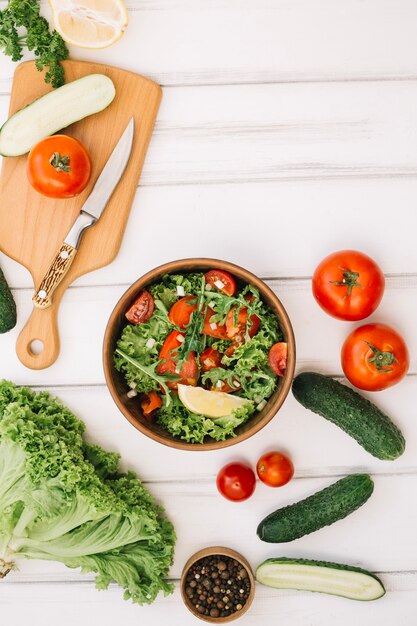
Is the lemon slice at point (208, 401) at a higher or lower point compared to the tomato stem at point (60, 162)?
lower

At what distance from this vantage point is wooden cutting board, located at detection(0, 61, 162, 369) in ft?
6.31

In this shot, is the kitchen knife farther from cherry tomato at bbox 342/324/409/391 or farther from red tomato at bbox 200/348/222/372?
cherry tomato at bbox 342/324/409/391

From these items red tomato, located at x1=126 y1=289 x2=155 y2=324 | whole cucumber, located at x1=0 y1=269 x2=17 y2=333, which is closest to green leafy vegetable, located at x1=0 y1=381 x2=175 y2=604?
whole cucumber, located at x1=0 y1=269 x2=17 y2=333

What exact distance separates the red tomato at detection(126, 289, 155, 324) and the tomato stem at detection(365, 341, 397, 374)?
0.67 m

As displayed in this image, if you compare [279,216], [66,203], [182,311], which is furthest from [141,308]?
[279,216]

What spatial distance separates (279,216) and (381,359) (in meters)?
0.56

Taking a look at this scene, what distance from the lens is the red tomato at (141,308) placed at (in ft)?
5.98

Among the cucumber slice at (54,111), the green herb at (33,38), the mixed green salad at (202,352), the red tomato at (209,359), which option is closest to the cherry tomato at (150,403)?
the mixed green salad at (202,352)

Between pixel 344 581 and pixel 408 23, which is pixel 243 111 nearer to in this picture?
pixel 408 23

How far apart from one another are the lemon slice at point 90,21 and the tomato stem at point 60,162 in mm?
372

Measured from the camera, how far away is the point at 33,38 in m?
1.84

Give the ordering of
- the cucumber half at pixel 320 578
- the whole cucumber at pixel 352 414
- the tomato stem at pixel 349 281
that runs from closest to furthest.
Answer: the tomato stem at pixel 349 281, the whole cucumber at pixel 352 414, the cucumber half at pixel 320 578

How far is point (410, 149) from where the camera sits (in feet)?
6.41

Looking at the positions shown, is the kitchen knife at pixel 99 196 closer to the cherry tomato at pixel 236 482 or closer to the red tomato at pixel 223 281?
the red tomato at pixel 223 281
